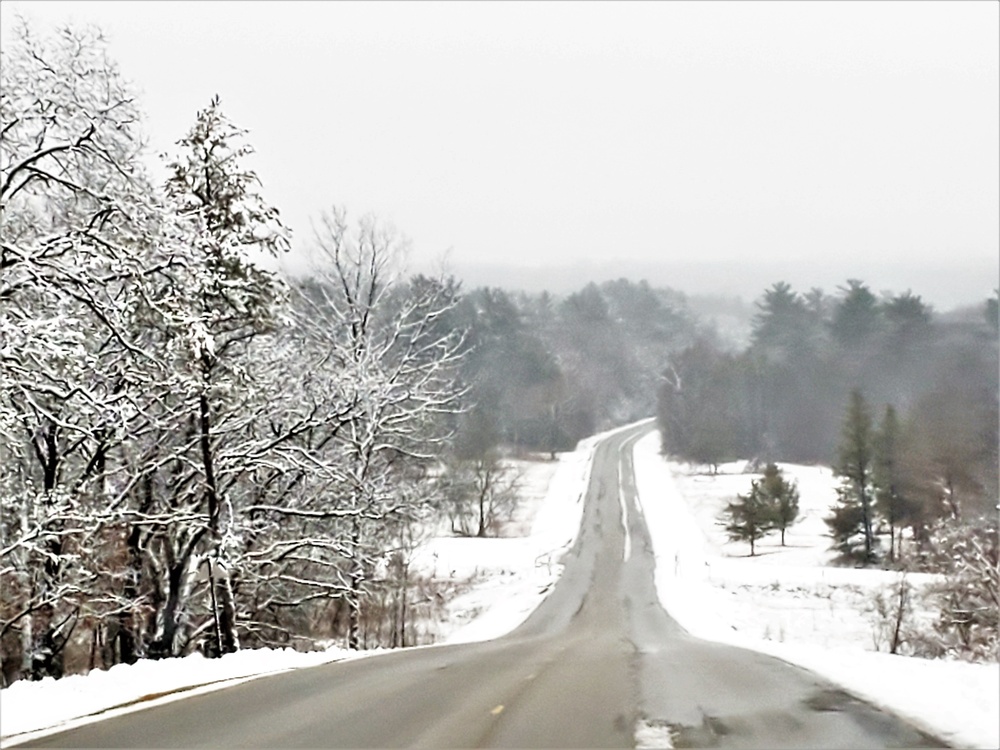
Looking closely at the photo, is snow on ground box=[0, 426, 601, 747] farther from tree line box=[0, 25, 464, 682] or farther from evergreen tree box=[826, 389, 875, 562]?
evergreen tree box=[826, 389, 875, 562]

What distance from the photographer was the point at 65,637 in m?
14.2

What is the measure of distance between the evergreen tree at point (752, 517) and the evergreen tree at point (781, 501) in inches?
8.9

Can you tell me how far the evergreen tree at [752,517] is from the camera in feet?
159

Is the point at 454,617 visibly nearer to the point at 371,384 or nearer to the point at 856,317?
the point at 371,384

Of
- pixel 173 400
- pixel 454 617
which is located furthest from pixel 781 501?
pixel 173 400

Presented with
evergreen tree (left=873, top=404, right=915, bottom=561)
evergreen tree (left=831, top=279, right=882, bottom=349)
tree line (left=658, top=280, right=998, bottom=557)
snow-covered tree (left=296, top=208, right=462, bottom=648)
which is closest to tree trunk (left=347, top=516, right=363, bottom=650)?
snow-covered tree (left=296, top=208, right=462, bottom=648)

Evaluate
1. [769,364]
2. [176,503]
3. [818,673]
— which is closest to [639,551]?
[769,364]

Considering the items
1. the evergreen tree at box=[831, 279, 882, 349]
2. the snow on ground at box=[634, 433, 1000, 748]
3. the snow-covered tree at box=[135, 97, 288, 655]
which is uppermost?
the evergreen tree at box=[831, 279, 882, 349]

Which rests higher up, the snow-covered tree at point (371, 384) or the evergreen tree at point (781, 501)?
the snow-covered tree at point (371, 384)

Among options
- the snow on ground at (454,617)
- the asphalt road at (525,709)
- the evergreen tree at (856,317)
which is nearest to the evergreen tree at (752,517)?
the snow on ground at (454,617)

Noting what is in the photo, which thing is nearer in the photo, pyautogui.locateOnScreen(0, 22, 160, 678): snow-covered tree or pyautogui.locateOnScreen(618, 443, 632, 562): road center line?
pyautogui.locateOnScreen(0, 22, 160, 678): snow-covered tree

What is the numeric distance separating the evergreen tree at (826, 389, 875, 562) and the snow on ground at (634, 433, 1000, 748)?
2.07 m

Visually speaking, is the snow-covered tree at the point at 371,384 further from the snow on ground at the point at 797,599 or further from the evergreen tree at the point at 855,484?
the evergreen tree at the point at 855,484

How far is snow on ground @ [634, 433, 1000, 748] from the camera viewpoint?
22.6ft
